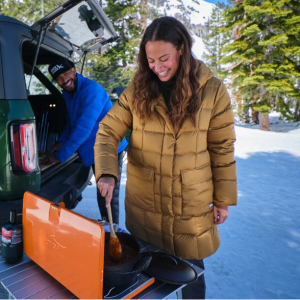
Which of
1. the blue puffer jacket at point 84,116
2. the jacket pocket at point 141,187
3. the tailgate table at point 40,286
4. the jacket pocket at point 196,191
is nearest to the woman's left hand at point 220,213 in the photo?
the jacket pocket at point 196,191

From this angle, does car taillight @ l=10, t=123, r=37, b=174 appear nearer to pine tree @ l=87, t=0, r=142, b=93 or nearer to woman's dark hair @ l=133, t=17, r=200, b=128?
woman's dark hair @ l=133, t=17, r=200, b=128

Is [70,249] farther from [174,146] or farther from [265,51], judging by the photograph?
[265,51]

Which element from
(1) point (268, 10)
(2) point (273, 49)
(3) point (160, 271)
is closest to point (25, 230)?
(3) point (160, 271)

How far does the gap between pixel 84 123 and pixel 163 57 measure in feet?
4.46

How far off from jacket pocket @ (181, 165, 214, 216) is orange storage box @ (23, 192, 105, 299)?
0.71 meters

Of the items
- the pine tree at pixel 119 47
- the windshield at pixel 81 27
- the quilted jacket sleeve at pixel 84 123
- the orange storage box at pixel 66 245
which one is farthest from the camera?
the pine tree at pixel 119 47

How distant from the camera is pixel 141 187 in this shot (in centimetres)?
174

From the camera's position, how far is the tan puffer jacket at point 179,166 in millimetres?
1601

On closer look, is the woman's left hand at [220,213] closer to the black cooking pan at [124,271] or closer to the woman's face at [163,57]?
the black cooking pan at [124,271]

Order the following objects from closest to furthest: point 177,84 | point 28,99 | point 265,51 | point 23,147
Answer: point 177,84 < point 23,147 < point 28,99 < point 265,51

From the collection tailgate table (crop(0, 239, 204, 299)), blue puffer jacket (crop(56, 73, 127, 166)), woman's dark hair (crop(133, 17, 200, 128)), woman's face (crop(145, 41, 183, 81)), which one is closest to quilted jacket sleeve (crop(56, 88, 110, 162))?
blue puffer jacket (crop(56, 73, 127, 166))

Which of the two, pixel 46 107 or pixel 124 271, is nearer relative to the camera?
pixel 124 271

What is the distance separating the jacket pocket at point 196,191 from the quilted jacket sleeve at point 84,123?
4.51 feet

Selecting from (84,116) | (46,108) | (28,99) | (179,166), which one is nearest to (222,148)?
(179,166)
